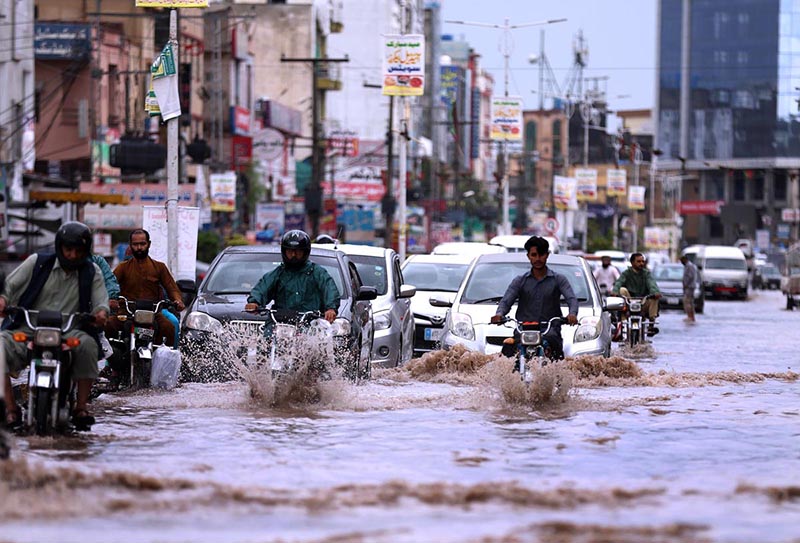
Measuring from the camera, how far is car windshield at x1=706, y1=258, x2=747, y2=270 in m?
68.4

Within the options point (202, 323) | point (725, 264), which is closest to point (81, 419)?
point (202, 323)

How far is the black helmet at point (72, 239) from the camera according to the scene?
12.0 metres

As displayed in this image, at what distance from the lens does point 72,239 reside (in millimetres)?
11992

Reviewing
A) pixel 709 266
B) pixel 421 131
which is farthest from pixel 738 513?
pixel 421 131

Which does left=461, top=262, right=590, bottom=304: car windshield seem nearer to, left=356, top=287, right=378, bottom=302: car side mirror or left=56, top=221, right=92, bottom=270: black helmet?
left=356, top=287, right=378, bottom=302: car side mirror

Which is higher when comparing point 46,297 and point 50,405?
point 46,297

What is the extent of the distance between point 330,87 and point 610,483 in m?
89.1

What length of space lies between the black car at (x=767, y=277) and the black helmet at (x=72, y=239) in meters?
86.5

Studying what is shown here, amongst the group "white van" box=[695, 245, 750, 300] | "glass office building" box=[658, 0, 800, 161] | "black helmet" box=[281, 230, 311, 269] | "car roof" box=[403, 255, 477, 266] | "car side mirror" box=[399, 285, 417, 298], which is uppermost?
"glass office building" box=[658, 0, 800, 161]

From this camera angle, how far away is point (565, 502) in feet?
30.4

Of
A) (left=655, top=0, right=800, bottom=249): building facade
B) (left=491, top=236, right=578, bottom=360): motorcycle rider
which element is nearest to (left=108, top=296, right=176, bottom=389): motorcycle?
(left=491, top=236, right=578, bottom=360): motorcycle rider

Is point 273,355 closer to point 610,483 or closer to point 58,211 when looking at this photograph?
point 610,483

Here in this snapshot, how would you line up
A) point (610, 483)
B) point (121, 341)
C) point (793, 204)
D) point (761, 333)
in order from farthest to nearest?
point (793, 204) → point (761, 333) → point (121, 341) → point (610, 483)

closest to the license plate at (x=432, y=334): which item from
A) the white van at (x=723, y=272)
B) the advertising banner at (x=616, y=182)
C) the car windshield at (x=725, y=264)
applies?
the white van at (x=723, y=272)
